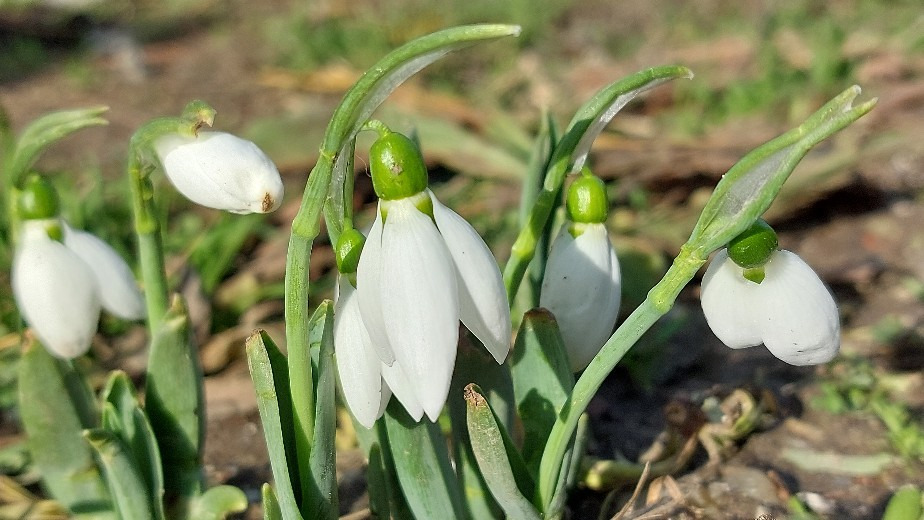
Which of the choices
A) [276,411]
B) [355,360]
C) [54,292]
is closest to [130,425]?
[54,292]

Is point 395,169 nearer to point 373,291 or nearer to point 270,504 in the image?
point 373,291

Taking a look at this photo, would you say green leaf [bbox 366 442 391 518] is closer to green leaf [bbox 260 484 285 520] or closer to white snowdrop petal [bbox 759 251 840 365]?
green leaf [bbox 260 484 285 520]

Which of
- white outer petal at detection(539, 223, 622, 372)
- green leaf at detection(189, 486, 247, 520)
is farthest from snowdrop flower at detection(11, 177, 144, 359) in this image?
white outer petal at detection(539, 223, 622, 372)

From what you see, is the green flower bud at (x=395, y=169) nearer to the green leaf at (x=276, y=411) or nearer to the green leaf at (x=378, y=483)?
the green leaf at (x=276, y=411)

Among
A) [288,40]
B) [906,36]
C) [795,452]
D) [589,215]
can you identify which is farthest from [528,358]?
[288,40]

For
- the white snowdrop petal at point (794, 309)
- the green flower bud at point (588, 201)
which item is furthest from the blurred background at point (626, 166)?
the white snowdrop petal at point (794, 309)
